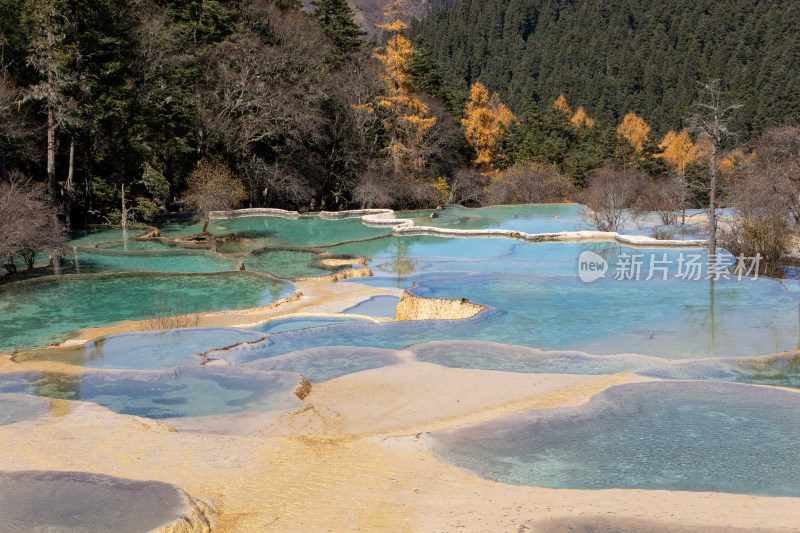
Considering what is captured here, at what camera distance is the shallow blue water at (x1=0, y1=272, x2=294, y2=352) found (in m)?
11.7

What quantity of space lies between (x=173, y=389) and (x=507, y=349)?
15.0ft

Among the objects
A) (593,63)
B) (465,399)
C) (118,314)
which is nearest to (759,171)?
(465,399)

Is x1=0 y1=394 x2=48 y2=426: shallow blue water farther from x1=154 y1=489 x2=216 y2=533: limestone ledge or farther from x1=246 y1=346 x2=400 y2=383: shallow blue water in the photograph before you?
x1=154 y1=489 x2=216 y2=533: limestone ledge

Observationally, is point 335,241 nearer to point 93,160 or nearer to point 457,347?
point 93,160

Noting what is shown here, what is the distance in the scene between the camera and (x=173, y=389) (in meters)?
8.07

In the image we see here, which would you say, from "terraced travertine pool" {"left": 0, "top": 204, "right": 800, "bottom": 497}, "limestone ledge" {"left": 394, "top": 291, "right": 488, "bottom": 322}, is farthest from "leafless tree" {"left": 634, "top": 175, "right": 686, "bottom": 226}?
"limestone ledge" {"left": 394, "top": 291, "right": 488, "bottom": 322}

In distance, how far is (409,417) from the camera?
718 centimetres

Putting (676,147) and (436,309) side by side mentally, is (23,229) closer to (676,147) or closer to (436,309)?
(436,309)

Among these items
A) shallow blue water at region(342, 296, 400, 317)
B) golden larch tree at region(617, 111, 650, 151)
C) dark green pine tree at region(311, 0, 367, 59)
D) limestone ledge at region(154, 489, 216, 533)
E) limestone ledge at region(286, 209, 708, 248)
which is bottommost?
limestone ledge at region(154, 489, 216, 533)

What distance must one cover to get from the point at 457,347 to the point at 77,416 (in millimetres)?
5179

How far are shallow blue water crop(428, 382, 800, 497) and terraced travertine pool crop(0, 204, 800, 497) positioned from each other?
23 millimetres

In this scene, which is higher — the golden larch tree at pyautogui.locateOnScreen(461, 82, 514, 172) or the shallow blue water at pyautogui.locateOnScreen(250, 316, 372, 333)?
the golden larch tree at pyautogui.locateOnScreen(461, 82, 514, 172)

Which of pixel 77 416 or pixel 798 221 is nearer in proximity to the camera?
pixel 77 416

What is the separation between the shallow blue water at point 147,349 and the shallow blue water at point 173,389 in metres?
0.61
